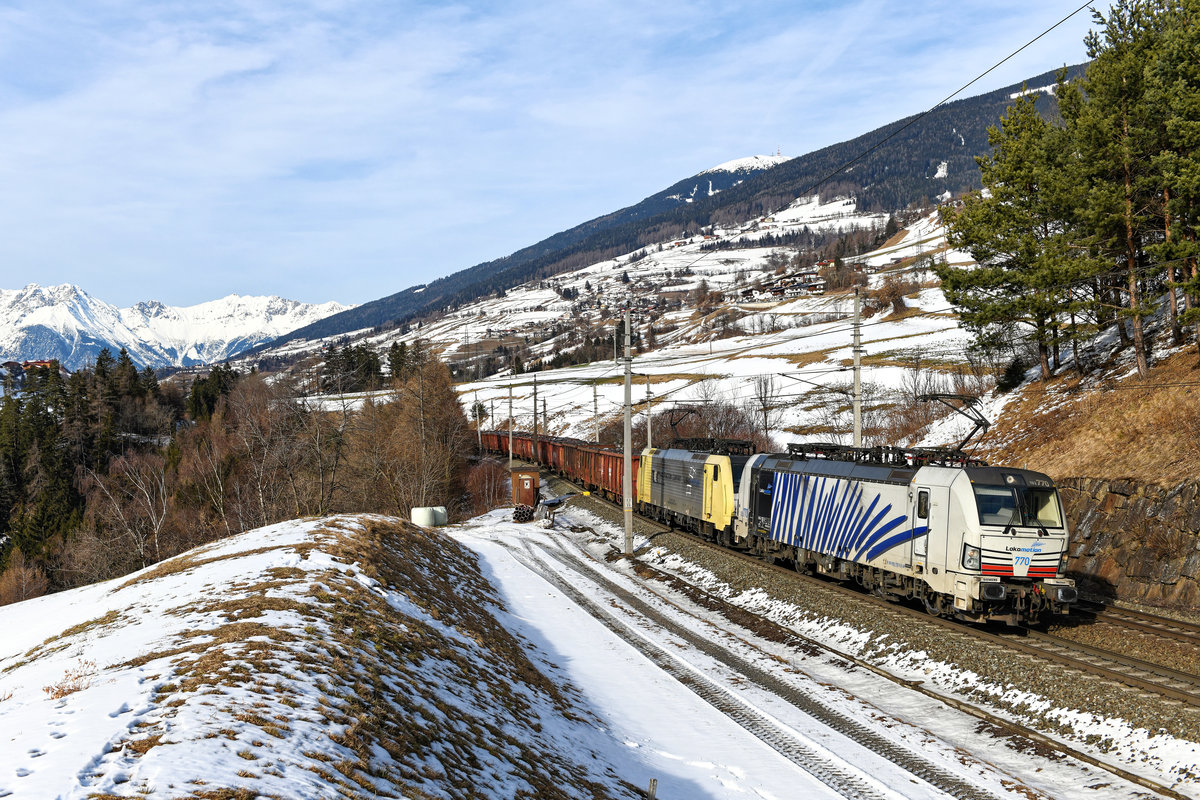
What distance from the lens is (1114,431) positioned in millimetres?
26328

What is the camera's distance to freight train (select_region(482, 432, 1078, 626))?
16672mm

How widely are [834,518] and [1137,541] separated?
27.0ft

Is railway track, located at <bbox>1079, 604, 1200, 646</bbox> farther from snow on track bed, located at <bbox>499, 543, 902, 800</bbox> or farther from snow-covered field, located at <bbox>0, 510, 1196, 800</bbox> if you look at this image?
snow on track bed, located at <bbox>499, 543, 902, 800</bbox>

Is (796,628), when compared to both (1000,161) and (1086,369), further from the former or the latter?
(1000,161)

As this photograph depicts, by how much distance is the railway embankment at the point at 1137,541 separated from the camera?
19547 millimetres

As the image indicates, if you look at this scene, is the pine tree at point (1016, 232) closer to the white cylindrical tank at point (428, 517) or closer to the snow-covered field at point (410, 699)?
the snow-covered field at point (410, 699)

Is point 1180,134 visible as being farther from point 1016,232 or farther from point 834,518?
point 834,518

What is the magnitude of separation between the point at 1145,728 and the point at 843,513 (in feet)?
35.3

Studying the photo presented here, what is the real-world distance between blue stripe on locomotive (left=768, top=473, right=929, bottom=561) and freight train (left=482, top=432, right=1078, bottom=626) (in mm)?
36

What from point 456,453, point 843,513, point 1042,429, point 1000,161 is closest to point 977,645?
point 843,513

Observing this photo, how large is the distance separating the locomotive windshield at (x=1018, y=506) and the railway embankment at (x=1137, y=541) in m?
5.36

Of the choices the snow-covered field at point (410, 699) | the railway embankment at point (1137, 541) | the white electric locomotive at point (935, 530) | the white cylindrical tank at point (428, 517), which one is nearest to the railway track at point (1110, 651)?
the white electric locomotive at point (935, 530)

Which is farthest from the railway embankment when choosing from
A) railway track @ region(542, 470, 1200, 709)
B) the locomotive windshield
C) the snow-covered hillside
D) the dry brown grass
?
the snow-covered hillside

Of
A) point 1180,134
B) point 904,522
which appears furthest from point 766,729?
point 1180,134
